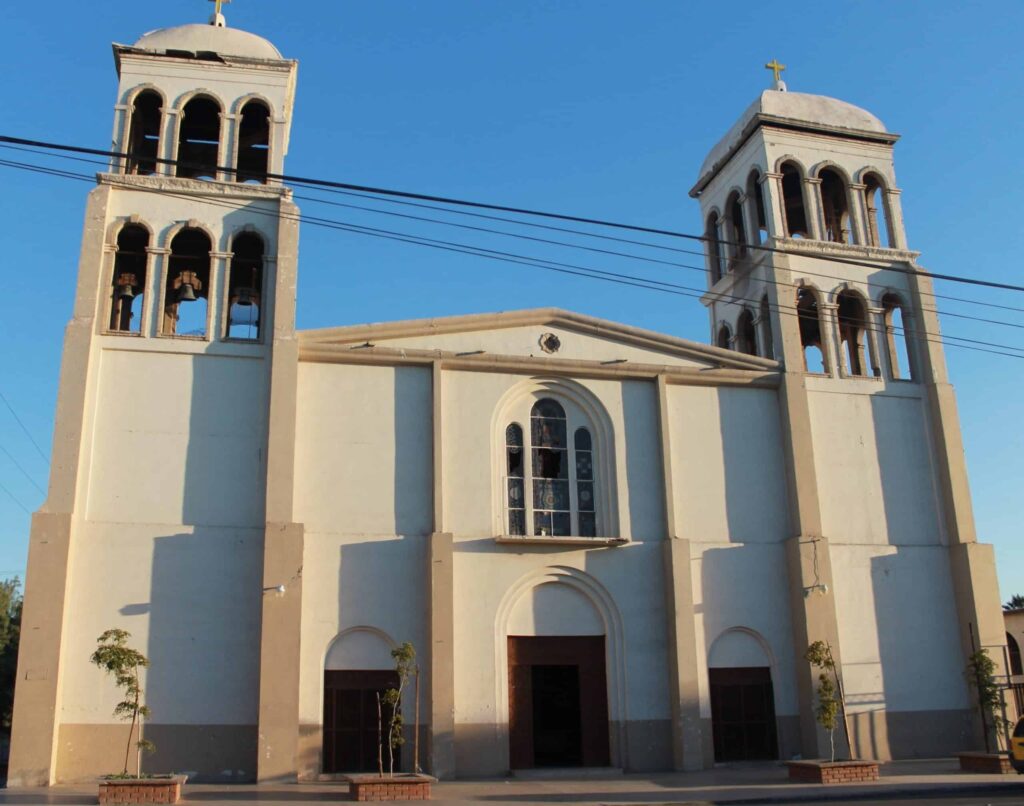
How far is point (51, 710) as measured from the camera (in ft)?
61.6

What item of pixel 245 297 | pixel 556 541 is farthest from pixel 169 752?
pixel 245 297

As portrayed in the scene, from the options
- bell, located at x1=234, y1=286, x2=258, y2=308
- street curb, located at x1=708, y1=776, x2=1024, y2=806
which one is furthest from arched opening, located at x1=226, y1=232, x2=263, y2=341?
street curb, located at x1=708, y1=776, x2=1024, y2=806

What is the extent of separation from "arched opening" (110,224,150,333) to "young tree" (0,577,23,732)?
52.7 ft

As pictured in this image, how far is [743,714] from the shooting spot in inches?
883

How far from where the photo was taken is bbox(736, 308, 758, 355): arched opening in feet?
90.0

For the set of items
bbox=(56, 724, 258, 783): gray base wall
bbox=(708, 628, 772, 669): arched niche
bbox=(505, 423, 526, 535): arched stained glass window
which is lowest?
bbox=(56, 724, 258, 783): gray base wall

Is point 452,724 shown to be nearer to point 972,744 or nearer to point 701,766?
point 701,766

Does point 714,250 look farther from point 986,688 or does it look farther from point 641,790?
point 641,790

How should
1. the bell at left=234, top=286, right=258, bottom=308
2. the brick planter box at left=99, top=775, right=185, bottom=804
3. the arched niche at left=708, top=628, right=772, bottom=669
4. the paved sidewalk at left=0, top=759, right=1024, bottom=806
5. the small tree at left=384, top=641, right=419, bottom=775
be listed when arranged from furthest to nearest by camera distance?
the bell at left=234, top=286, right=258, bottom=308 → the arched niche at left=708, top=628, right=772, bottom=669 → the small tree at left=384, top=641, right=419, bottom=775 → the paved sidewalk at left=0, top=759, right=1024, bottom=806 → the brick planter box at left=99, top=775, right=185, bottom=804

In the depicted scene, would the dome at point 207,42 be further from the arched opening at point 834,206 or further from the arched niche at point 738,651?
the arched niche at point 738,651

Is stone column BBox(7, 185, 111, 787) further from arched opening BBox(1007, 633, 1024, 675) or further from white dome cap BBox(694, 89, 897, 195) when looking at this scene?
arched opening BBox(1007, 633, 1024, 675)

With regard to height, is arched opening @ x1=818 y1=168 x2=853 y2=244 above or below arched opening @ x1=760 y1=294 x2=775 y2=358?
above

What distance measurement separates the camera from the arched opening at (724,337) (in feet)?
92.8

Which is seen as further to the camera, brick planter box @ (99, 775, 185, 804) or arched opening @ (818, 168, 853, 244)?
arched opening @ (818, 168, 853, 244)
